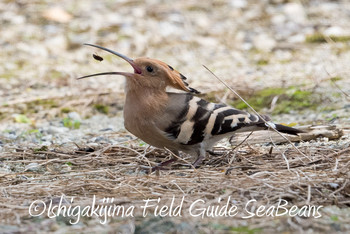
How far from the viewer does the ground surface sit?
9.57 feet

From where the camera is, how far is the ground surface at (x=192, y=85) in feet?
9.57

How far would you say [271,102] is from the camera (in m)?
5.92

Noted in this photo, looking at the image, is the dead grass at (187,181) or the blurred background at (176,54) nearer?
the dead grass at (187,181)

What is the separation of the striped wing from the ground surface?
21 centimetres

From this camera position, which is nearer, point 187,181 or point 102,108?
point 187,181

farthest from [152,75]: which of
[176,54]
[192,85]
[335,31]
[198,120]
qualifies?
[335,31]

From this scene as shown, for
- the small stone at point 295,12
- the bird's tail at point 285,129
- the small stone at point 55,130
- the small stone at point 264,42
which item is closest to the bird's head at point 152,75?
the bird's tail at point 285,129

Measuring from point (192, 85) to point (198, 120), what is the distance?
112 inches

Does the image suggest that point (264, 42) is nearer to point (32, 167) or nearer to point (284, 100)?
point (284, 100)

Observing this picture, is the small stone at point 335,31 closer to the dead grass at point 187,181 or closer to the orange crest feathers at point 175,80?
the dead grass at point 187,181

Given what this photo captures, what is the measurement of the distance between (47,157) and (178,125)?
1005 mm

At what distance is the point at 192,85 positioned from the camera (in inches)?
263

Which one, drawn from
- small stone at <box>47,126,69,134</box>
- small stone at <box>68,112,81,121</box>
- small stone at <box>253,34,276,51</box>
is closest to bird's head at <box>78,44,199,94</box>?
small stone at <box>47,126,69,134</box>

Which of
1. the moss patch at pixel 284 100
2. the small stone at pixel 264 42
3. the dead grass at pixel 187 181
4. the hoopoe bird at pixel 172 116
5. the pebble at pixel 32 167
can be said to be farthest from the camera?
the small stone at pixel 264 42
